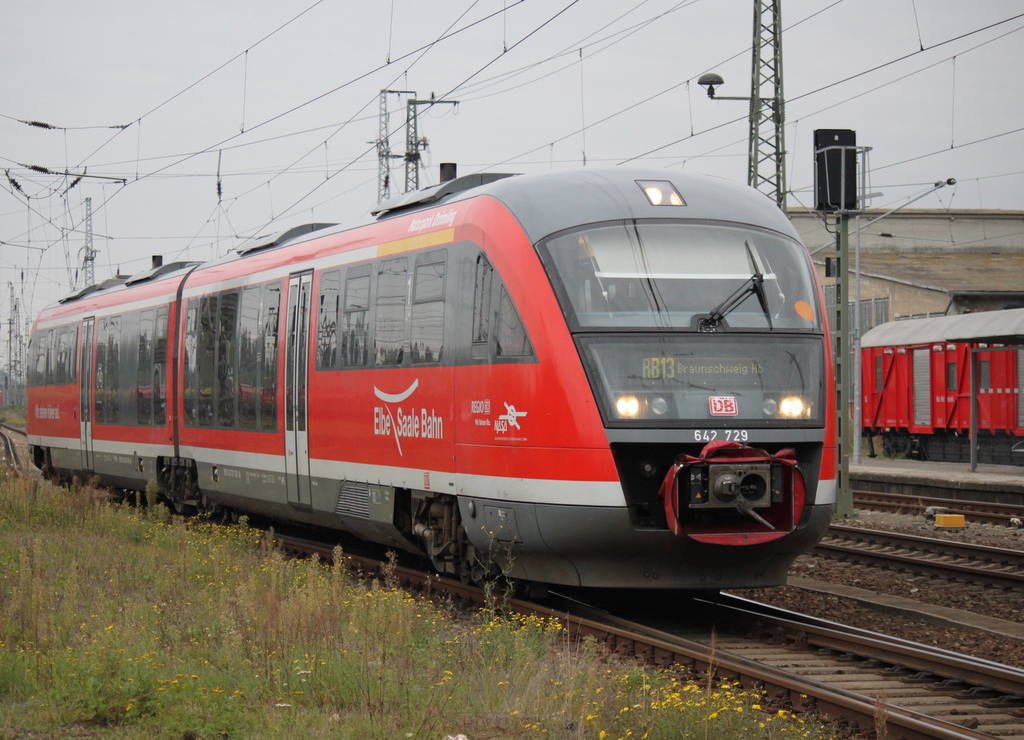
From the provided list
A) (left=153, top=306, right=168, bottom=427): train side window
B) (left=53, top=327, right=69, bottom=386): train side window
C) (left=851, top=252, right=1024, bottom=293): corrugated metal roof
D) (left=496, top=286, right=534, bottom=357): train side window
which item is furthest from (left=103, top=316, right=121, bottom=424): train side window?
(left=851, top=252, right=1024, bottom=293): corrugated metal roof

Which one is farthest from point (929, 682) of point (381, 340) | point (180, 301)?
point (180, 301)

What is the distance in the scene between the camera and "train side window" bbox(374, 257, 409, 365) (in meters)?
10.7

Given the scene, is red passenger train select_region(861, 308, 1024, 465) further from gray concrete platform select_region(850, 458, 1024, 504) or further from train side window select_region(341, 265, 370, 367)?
train side window select_region(341, 265, 370, 367)

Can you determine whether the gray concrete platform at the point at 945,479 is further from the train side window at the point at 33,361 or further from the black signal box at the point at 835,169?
the train side window at the point at 33,361

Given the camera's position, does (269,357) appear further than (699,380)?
Yes

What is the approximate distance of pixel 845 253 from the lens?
54.8 ft

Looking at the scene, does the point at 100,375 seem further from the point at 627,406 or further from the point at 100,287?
the point at 627,406

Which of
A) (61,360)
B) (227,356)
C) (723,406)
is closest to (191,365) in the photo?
(227,356)

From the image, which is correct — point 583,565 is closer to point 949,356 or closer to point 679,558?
point 679,558

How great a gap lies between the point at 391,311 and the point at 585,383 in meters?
3.07

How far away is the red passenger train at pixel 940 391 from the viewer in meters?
26.5

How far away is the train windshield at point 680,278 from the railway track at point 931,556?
13.2 ft

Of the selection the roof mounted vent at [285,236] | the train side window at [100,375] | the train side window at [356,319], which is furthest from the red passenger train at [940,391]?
the train side window at [100,375]

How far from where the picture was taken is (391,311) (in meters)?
10.9
